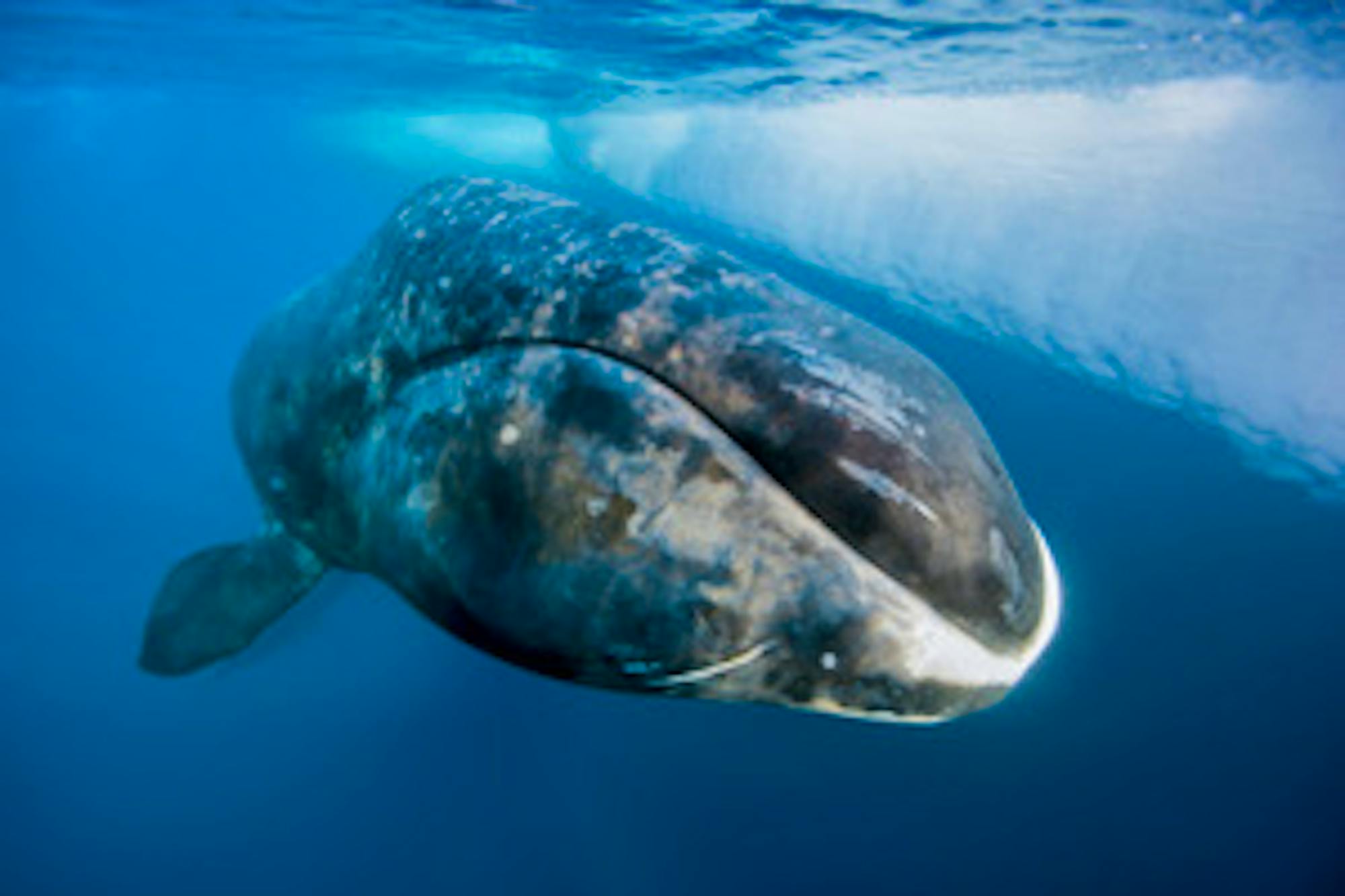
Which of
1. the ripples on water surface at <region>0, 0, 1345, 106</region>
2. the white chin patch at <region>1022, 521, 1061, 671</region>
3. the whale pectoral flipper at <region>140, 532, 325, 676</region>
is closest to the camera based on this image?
the white chin patch at <region>1022, 521, 1061, 671</region>

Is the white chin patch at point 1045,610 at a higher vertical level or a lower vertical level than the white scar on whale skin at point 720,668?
higher

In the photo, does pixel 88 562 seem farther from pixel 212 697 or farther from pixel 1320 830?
pixel 1320 830

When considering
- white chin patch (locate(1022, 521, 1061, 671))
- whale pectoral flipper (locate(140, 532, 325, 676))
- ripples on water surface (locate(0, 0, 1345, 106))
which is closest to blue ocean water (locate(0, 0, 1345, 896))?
ripples on water surface (locate(0, 0, 1345, 106))

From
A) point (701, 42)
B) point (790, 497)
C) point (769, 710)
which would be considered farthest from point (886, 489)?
point (701, 42)

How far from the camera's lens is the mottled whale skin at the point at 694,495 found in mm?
1952

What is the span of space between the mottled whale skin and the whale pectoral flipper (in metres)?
3.07

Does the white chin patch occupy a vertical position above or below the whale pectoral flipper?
above

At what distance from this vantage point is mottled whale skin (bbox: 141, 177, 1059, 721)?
195cm

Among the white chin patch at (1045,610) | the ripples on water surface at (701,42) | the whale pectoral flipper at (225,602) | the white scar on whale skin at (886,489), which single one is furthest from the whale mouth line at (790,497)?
the ripples on water surface at (701,42)

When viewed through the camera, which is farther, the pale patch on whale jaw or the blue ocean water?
the blue ocean water

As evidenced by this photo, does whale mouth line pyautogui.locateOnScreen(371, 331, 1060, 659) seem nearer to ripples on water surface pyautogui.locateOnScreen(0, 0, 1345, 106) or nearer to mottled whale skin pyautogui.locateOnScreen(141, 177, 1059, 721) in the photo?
mottled whale skin pyautogui.locateOnScreen(141, 177, 1059, 721)

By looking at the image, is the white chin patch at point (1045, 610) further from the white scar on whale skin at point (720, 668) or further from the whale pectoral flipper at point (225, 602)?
the whale pectoral flipper at point (225, 602)

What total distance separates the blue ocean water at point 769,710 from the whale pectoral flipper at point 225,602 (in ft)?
20.5

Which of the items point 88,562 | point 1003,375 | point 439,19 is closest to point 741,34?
point 439,19
